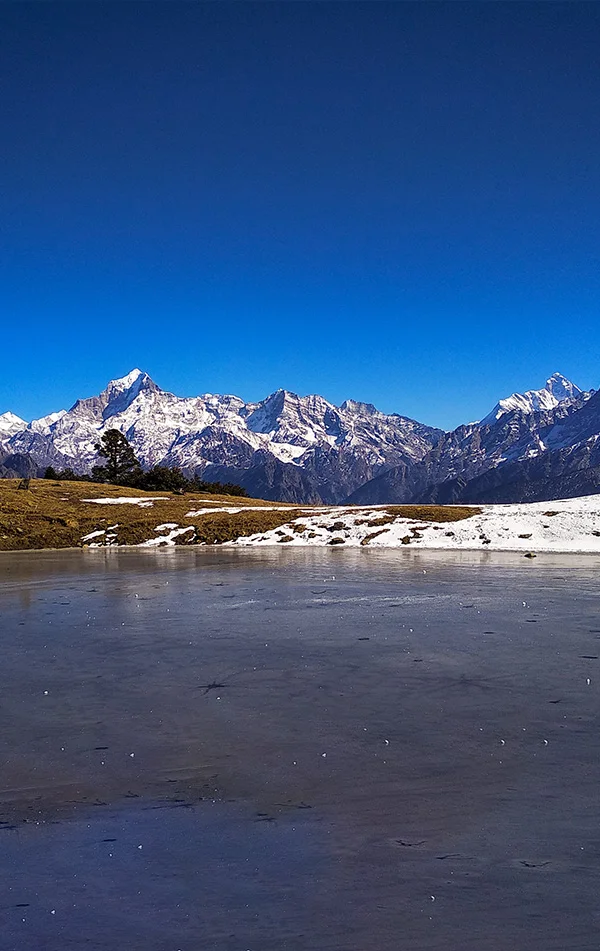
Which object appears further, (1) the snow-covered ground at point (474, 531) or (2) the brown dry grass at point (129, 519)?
(2) the brown dry grass at point (129, 519)

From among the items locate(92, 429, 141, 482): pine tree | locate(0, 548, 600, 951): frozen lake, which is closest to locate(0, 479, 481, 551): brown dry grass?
locate(0, 548, 600, 951): frozen lake

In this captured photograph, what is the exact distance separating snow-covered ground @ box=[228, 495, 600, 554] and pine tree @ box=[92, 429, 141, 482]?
67.9 m

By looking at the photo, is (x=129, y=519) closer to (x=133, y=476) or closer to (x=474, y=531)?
(x=474, y=531)

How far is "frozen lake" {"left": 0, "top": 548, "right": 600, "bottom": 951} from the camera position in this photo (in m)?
4.79

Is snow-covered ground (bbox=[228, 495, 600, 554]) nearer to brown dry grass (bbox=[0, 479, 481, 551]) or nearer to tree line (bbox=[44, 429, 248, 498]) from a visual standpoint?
brown dry grass (bbox=[0, 479, 481, 551])

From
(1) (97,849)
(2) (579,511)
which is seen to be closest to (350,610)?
(1) (97,849)

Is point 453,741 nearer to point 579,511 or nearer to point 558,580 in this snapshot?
point 558,580

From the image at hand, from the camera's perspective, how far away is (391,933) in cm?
461

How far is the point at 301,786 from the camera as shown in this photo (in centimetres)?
699

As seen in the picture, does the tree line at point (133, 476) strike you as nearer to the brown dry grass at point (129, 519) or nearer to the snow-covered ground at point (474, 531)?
the brown dry grass at point (129, 519)

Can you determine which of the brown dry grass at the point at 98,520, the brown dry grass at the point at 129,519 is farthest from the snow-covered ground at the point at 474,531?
the brown dry grass at the point at 98,520

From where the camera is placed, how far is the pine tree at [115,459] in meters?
110

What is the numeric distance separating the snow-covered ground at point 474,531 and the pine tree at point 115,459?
67.9 meters

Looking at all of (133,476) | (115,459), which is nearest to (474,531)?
(133,476)
